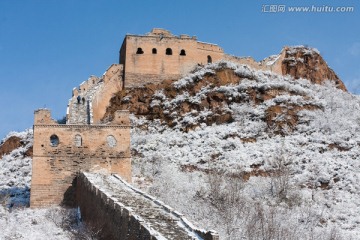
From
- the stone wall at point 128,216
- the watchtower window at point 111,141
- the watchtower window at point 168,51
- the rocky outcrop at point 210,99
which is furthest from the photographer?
the watchtower window at point 168,51

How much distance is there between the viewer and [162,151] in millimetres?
38812

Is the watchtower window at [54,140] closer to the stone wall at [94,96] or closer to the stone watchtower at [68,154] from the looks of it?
the stone watchtower at [68,154]

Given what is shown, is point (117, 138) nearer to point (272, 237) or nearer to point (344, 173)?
point (272, 237)

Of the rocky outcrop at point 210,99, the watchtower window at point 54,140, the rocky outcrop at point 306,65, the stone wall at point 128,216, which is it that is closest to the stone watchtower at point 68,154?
the watchtower window at point 54,140

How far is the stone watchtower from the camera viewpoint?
26.1 meters

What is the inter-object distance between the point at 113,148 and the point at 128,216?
1270 centimetres

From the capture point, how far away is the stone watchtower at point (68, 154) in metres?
26.1

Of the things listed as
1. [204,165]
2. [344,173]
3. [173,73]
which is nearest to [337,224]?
[344,173]

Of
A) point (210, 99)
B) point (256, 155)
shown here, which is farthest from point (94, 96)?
point (256, 155)

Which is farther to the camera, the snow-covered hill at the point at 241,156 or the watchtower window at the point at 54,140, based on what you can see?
the watchtower window at the point at 54,140

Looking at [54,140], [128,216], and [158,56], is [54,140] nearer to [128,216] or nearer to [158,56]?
[128,216]

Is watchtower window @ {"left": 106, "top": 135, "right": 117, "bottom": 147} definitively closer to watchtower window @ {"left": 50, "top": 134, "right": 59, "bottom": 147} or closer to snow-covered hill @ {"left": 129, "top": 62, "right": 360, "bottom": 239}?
watchtower window @ {"left": 50, "top": 134, "right": 59, "bottom": 147}

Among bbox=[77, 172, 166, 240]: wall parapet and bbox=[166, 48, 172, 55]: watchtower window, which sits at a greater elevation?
bbox=[166, 48, 172, 55]: watchtower window

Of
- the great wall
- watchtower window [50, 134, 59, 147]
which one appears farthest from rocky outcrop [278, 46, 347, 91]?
watchtower window [50, 134, 59, 147]
